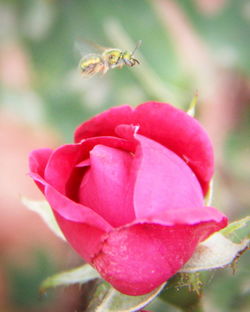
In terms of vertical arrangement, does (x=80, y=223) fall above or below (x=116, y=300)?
above

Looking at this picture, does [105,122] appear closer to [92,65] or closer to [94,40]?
[92,65]

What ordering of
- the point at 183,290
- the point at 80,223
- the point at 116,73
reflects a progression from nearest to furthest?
1. the point at 80,223
2. the point at 183,290
3. the point at 116,73

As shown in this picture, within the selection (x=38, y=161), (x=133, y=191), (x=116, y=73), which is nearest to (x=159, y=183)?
(x=133, y=191)

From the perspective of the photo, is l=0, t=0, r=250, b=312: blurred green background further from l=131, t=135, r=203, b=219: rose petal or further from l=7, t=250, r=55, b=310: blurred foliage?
l=131, t=135, r=203, b=219: rose petal

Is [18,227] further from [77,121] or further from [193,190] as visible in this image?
[193,190]

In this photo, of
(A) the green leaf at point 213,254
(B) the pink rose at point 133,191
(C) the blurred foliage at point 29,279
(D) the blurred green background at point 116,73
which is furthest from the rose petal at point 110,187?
(C) the blurred foliage at point 29,279
